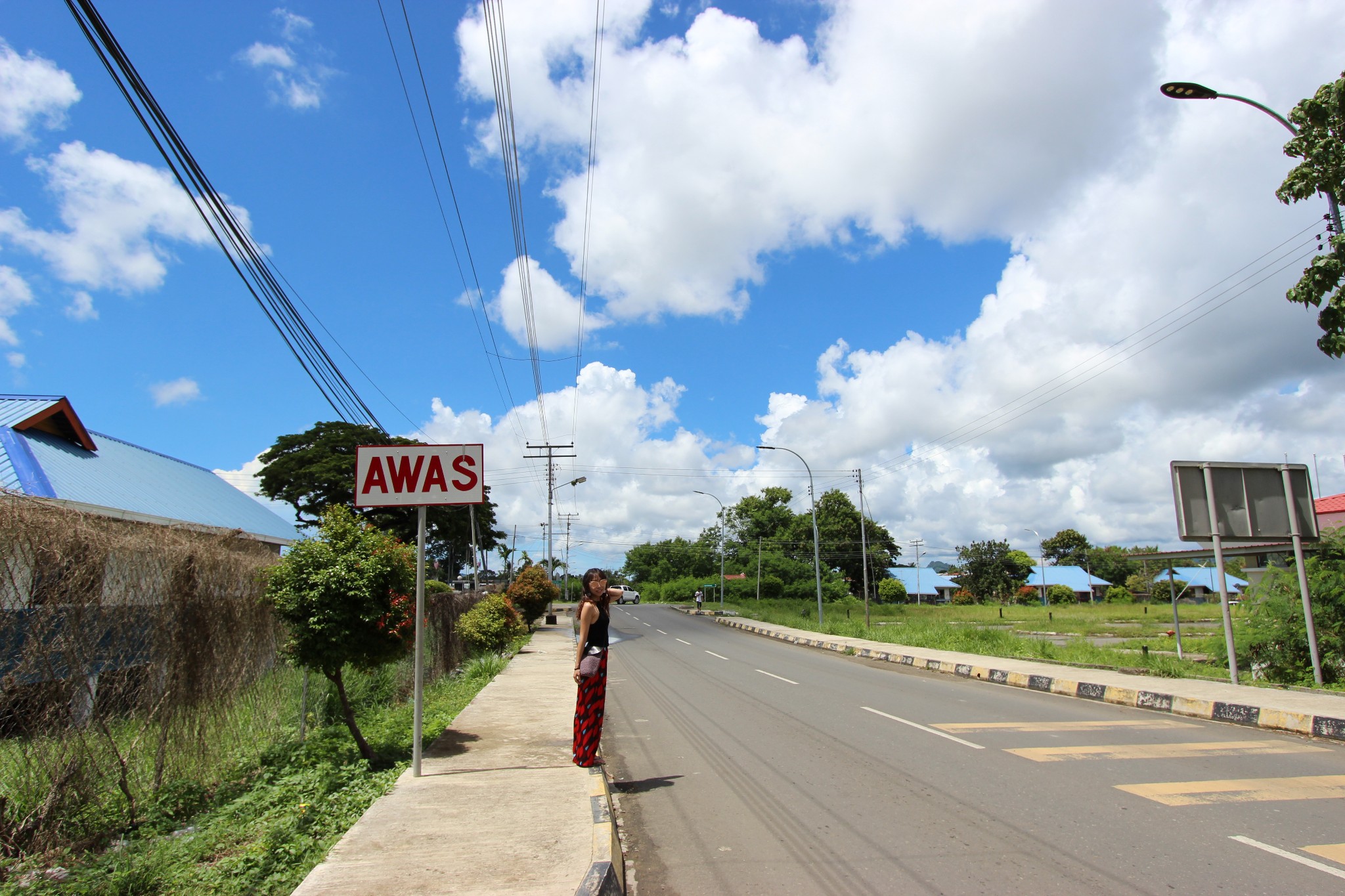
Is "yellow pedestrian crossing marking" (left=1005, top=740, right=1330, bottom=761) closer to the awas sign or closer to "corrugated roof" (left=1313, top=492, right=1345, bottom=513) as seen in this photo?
the awas sign

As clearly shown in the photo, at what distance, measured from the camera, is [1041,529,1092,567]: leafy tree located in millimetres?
105625

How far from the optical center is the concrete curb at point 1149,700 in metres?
8.82

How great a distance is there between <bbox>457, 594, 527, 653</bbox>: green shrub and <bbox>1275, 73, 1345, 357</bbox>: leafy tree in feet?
56.8

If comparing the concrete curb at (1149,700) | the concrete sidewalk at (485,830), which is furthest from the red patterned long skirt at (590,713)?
the concrete curb at (1149,700)

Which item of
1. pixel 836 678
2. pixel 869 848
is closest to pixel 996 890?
pixel 869 848

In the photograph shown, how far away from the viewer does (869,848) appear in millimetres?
4996

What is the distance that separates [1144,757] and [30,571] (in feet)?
30.0

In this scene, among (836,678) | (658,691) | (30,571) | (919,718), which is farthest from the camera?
(836,678)

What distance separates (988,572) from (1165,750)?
8384cm

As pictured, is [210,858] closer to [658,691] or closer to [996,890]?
[996,890]

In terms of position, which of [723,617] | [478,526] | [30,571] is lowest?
[723,617]

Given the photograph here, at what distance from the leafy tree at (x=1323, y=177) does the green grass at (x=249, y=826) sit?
505 inches

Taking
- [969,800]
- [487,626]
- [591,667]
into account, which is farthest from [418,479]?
[487,626]

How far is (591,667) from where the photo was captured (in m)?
6.91
